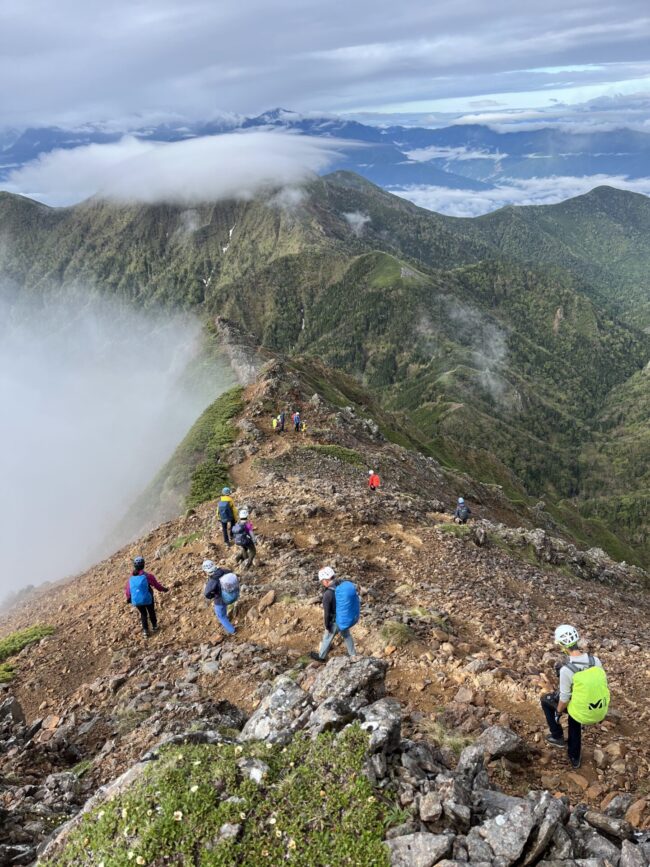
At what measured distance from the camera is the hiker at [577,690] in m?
10.6

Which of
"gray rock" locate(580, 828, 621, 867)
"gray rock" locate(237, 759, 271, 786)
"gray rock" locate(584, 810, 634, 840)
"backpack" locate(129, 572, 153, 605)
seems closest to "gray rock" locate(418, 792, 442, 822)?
"gray rock" locate(580, 828, 621, 867)

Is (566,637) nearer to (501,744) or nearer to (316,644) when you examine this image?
(501,744)

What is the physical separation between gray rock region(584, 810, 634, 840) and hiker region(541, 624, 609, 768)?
6.53ft

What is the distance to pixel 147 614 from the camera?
20234mm

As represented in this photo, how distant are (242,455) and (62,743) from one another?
30333mm

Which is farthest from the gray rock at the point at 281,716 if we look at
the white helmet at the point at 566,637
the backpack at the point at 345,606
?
the white helmet at the point at 566,637

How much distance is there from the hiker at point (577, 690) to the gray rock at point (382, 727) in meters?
3.27

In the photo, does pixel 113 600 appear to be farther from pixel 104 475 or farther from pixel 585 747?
pixel 104 475

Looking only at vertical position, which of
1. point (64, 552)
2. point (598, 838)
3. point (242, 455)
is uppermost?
point (598, 838)

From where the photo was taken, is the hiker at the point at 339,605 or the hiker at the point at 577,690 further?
the hiker at the point at 339,605

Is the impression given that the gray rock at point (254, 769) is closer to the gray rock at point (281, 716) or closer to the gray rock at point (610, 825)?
the gray rock at point (281, 716)

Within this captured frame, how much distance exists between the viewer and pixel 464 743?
11695 millimetres

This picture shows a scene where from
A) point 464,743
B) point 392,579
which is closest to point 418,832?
point 464,743

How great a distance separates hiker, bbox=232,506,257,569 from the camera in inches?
888
